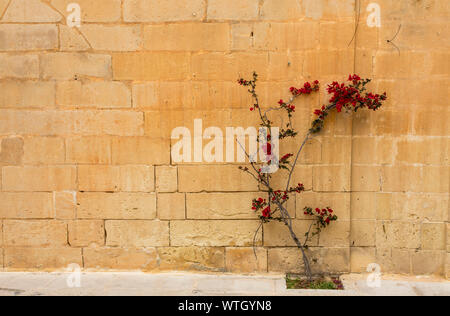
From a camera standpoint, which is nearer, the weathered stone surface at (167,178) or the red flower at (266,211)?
the red flower at (266,211)

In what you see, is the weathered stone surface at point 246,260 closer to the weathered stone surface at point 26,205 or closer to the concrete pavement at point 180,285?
the concrete pavement at point 180,285

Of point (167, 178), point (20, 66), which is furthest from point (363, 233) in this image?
point (20, 66)

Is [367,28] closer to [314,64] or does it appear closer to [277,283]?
[314,64]

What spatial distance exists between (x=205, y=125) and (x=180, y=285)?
157 centimetres

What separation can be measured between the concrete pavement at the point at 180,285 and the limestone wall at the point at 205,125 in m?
0.13

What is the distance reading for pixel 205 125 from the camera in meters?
4.32

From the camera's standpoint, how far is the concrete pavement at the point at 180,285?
3.97 m

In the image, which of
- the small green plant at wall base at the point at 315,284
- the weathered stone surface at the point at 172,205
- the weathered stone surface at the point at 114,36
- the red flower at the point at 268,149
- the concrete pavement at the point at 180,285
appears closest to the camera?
the concrete pavement at the point at 180,285

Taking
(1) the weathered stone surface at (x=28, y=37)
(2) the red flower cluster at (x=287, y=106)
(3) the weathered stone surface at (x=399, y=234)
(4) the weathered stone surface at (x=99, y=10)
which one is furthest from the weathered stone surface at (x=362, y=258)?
(1) the weathered stone surface at (x=28, y=37)

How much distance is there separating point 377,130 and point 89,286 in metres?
3.16

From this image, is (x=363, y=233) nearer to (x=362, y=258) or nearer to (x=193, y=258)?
(x=362, y=258)

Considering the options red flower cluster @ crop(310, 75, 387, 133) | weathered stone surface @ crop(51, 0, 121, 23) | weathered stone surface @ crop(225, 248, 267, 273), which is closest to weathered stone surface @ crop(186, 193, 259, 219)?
weathered stone surface @ crop(225, 248, 267, 273)

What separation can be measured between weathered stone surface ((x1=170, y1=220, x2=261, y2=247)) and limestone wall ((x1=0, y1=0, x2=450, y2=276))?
1 cm

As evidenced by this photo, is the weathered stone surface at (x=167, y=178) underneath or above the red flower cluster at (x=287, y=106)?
underneath
